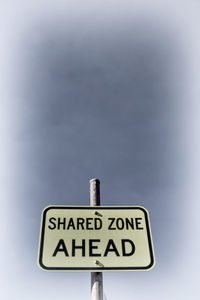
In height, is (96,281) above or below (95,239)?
below

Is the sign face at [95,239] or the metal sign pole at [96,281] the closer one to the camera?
the metal sign pole at [96,281]

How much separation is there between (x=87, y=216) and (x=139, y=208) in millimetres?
430

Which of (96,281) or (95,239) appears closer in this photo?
(96,281)

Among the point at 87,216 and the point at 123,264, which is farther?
the point at 87,216

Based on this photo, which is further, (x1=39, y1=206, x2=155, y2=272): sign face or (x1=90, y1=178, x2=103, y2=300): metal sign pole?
(x1=39, y1=206, x2=155, y2=272): sign face

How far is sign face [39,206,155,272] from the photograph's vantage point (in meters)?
1.62

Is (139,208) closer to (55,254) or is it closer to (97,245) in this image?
(97,245)

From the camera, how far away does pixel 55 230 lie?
175cm

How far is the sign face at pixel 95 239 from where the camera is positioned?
63.7 inches

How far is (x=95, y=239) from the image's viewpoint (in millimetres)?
1735

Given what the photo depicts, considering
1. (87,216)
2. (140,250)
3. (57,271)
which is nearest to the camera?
(57,271)

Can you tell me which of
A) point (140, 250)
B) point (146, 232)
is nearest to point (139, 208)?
point (146, 232)

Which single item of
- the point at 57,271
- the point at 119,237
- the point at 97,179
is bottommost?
the point at 57,271

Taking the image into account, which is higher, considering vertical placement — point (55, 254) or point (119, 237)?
point (119, 237)
